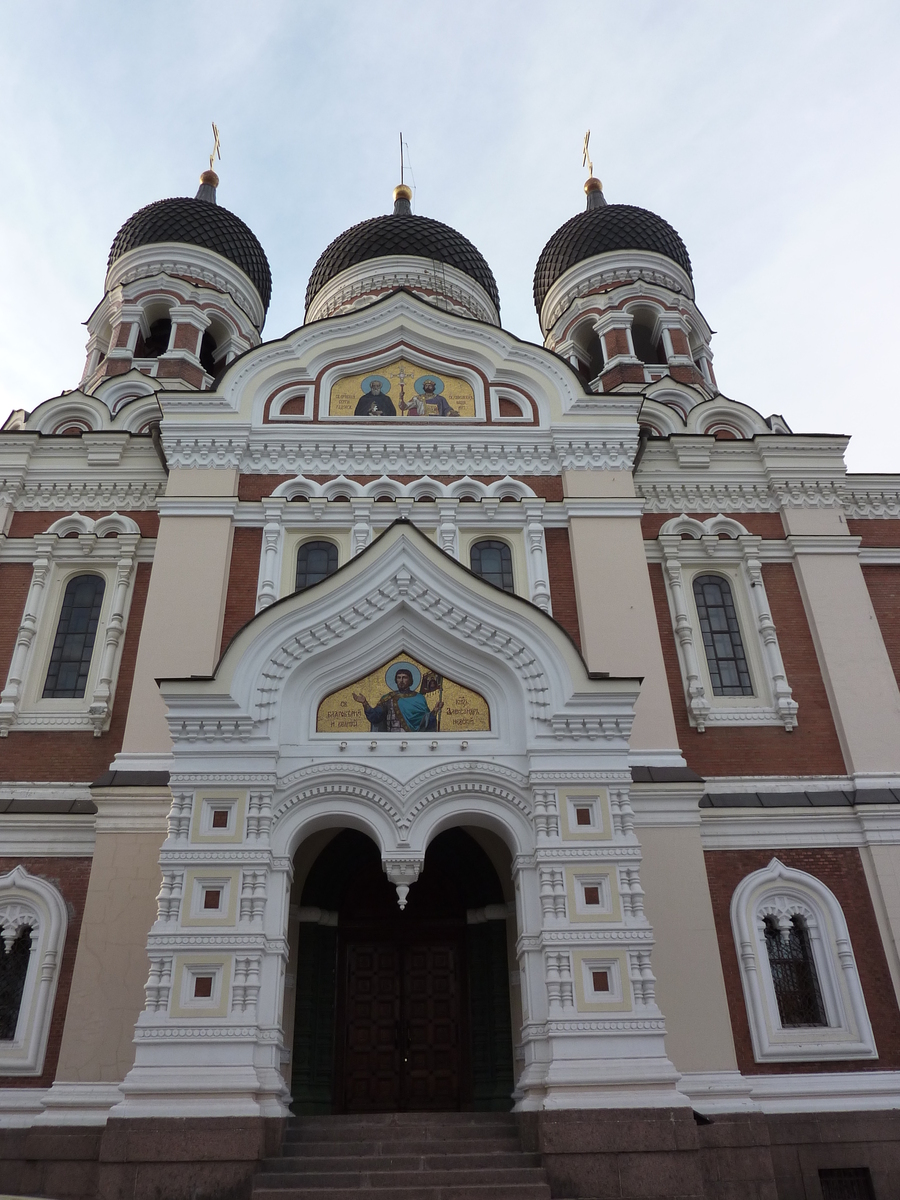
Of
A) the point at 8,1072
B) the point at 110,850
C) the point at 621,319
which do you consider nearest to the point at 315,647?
the point at 110,850

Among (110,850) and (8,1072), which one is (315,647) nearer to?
(110,850)

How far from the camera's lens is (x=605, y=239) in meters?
18.1

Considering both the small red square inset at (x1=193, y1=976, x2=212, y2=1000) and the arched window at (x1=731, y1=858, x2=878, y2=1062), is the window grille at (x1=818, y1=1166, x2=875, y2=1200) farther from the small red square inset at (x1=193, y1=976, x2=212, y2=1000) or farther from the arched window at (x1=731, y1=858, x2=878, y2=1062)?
the small red square inset at (x1=193, y1=976, x2=212, y2=1000)

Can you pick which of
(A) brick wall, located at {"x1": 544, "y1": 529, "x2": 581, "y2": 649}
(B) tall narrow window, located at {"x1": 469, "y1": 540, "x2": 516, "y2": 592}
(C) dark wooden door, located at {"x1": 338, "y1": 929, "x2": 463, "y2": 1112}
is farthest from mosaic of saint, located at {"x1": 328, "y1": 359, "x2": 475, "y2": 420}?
(C) dark wooden door, located at {"x1": 338, "y1": 929, "x2": 463, "y2": 1112}

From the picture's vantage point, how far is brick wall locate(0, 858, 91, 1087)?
8.88 metres

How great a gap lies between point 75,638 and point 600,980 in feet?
23.4

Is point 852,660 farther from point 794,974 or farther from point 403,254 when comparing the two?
point 403,254

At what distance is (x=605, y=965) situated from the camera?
7.74 metres

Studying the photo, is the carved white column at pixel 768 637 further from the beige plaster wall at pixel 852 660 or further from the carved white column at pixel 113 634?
the carved white column at pixel 113 634

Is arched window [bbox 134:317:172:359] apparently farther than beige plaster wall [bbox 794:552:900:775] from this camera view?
Yes

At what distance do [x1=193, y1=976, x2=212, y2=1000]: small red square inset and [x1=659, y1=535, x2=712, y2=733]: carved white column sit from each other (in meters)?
5.81

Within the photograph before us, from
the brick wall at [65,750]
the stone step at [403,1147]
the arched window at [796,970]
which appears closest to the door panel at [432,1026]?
the stone step at [403,1147]

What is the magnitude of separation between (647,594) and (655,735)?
5.57 feet

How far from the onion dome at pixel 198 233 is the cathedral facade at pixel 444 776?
17.6 ft
